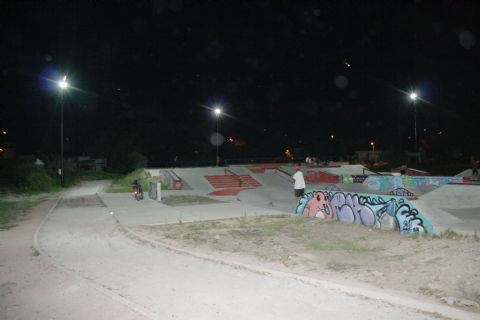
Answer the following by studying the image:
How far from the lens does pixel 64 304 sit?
582 cm

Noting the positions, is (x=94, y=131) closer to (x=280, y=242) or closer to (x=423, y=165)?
(x=423, y=165)

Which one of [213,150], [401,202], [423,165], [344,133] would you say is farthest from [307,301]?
[344,133]

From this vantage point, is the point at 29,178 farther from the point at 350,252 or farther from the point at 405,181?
the point at 405,181

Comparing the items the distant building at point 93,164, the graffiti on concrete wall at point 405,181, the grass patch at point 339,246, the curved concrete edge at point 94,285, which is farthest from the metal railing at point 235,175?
the distant building at point 93,164

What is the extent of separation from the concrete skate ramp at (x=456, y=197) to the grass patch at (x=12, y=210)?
15550 millimetres

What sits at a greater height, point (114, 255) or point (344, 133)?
point (344, 133)

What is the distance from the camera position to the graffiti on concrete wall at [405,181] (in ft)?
82.4

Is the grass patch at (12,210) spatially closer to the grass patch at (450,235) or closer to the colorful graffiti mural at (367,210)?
the colorful graffiti mural at (367,210)

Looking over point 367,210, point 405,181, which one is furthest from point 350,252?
point 405,181

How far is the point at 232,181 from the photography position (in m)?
32.5

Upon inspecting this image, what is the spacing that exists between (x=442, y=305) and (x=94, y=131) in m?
70.3

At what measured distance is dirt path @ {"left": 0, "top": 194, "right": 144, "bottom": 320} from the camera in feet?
17.8

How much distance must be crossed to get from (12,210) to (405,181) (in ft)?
75.2

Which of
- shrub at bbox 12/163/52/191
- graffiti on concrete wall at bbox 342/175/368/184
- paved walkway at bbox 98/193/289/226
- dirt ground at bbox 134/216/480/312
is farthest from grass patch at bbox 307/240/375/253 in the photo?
shrub at bbox 12/163/52/191
